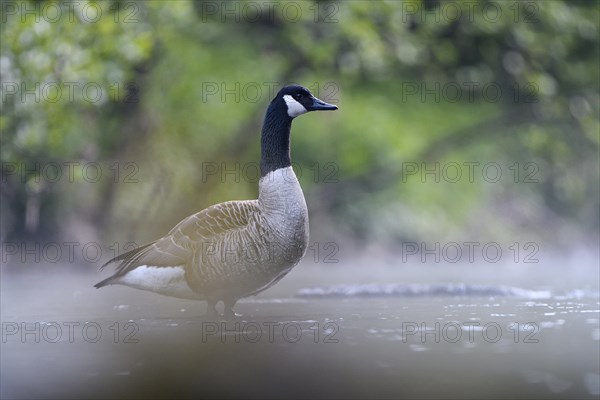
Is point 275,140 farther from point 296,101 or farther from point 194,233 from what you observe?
point 194,233

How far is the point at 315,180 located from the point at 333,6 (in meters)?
5.59

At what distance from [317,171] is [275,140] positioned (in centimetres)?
1285

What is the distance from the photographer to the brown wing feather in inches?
388

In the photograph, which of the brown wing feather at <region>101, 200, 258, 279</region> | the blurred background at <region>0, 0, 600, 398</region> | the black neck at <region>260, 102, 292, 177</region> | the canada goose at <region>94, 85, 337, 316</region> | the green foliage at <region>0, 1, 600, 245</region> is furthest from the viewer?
the green foliage at <region>0, 1, 600, 245</region>

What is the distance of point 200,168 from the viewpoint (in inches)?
857

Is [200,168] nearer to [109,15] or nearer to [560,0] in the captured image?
[109,15]

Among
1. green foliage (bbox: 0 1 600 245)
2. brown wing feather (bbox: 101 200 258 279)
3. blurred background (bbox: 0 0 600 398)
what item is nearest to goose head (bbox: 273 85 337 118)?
brown wing feather (bbox: 101 200 258 279)

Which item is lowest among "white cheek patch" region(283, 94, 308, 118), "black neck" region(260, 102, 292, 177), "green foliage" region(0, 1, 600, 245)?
"black neck" region(260, 102, 292, 177)

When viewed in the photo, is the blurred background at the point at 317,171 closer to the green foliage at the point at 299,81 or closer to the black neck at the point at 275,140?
the green foliage at the point at 299,81

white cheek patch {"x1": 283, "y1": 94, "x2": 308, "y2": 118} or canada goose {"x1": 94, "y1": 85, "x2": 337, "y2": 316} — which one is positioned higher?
white cheek patch {"x1": 283, "y1": 94, "x2": 308, "y2": 118}

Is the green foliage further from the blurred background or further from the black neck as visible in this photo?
the black neck

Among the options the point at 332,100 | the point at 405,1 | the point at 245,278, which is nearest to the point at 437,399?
the point at 245,278

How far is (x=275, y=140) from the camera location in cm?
1030

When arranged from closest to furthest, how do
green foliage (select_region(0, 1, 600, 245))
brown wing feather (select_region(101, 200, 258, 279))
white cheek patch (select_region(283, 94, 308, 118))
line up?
brown wing feather (select_region(101, 200, 258, 279)), white cheek patch (select_region(283, 94, 308, 118)), green foliage (select_region(0, 1, 600, 245))
